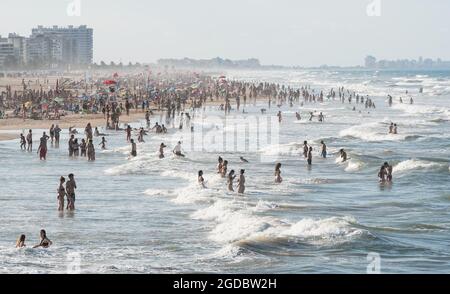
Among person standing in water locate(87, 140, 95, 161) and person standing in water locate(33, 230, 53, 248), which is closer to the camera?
person standing in water locate(33, 230, 53, 248)

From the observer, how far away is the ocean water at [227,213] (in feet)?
59.4

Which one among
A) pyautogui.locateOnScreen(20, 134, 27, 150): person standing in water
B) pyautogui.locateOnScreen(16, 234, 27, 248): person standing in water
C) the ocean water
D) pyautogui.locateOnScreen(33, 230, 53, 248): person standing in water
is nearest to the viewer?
the ocean water

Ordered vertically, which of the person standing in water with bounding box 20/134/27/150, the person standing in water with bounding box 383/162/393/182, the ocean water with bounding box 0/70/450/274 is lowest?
the ocean water with bounding box 0/70/450/274

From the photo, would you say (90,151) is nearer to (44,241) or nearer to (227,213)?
(227,213)

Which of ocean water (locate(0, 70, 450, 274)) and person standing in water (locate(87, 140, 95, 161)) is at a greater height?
person standing in water (locate(87, 140, 95, 161))

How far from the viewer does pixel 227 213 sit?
23.3m

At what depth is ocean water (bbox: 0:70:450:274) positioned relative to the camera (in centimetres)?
1811

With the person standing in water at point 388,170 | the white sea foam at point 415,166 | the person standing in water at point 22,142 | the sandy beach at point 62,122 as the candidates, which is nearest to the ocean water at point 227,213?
the white sea foam at point 415,166

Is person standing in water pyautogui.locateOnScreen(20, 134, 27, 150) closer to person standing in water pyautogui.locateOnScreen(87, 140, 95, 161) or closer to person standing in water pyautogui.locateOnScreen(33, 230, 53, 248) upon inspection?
person standing in water pyautogui.locateOnScreen(87, 140, 95, 161)

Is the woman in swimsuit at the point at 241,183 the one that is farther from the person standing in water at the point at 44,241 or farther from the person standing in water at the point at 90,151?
the person standing in water at the point at 90,151

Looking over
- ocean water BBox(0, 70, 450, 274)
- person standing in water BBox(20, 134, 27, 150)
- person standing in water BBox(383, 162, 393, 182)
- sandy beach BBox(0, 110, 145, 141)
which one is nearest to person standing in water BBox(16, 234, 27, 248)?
ocean water BBox(0, 70, 450, 274)
